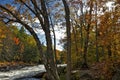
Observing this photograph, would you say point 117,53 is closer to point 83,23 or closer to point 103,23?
point 103,23

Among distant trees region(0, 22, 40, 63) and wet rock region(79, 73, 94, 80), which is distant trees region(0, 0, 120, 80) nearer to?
wet rock region(79, 73, 94, 80)

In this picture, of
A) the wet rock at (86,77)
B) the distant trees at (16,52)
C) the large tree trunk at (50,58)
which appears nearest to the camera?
the large tree trunk at (50,58)

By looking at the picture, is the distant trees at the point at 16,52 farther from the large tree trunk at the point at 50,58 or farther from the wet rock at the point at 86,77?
the large tree trunk at the point at 50,58

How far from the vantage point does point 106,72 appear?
17.6 metres

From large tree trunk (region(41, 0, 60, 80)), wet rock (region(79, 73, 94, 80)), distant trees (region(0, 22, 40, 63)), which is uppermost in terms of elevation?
large tree trunk (region(41, 0, 60, 80))

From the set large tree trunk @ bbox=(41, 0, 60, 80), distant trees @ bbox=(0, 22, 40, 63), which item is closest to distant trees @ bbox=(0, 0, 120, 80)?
large tree trunk @ bbox=(41, 0, 60, 80)

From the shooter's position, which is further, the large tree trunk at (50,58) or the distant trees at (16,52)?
the distant trees at (16,52)

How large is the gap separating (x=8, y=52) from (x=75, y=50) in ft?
189

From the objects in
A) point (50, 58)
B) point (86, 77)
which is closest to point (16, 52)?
point (86, 77)

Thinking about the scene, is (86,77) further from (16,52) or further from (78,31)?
(16,52)

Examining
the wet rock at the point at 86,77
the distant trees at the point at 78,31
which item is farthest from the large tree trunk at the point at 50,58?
the wet rock at the point at 86,77

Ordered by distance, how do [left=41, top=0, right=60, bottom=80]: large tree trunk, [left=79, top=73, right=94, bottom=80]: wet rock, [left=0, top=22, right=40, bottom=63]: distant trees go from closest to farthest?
[left=41, top=0, right=60, bottom=80]: large tree trunk < [left=79, top=73, right=94, bottom=80]: wet rock < [left=0, top=22, right=40, bottom=63]: distant trees

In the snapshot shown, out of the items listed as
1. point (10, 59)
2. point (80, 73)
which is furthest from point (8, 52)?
point (80, 73)

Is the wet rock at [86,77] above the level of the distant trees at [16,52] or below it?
above
